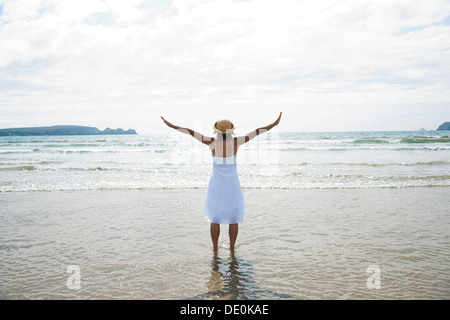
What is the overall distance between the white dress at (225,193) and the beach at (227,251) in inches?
25.3

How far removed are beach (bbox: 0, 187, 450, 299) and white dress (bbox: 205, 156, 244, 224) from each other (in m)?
0.64

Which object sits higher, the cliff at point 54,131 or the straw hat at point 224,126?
the cliff at point 54,131

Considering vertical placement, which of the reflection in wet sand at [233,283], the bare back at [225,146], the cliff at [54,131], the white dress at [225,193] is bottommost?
the reflection in wet sand at [233,283]

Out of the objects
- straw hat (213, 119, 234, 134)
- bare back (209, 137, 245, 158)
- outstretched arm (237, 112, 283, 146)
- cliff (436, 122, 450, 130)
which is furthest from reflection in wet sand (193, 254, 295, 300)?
cliff (436, 122, 450, 130)

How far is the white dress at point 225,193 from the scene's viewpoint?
461cm

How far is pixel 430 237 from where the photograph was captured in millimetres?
5449

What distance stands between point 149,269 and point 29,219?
4.18 metres

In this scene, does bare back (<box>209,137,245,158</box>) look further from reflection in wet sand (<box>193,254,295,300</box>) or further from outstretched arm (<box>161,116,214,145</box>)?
reflection in wet sand (<box>193,254,295,300</box>)

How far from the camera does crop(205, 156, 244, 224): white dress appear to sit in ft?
15.1

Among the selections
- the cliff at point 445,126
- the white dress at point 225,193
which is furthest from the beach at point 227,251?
the cliff at point 445,126

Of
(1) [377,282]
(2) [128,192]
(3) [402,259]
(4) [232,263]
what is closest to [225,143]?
(4) [232,263]

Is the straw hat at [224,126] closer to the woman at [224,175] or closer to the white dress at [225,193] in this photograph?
the woman at [224,175]
